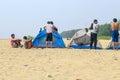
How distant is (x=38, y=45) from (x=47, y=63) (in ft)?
29.1

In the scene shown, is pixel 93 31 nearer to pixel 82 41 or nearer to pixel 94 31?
pixel 94 31

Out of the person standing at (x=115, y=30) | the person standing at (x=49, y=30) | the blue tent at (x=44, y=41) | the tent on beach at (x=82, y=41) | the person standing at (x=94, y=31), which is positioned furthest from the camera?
the blue tent at (x=44, y=41)

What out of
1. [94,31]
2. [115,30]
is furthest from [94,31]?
[115,30]

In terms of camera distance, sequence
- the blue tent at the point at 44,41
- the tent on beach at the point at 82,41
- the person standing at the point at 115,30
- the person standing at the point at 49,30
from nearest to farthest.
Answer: the person standing at the point at 115,30, the person standing at the point at 49,30, the tent on beach at the point at 82,41, the blue tent at the point at 44,41

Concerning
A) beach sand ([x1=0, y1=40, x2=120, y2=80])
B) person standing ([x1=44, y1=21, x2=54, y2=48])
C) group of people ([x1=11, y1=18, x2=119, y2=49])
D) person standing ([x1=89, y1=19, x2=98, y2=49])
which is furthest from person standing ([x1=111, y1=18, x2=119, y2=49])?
beach sand ([x1=0, y1=40, x2=120, y2=80])

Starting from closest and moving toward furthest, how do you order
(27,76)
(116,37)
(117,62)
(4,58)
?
(27,76), (117,62), (4,58), (116,37)

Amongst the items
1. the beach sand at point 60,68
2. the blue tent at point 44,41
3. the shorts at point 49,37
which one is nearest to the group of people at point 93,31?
the shorts at point 49,37

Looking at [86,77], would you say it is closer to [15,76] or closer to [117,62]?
[15,76]

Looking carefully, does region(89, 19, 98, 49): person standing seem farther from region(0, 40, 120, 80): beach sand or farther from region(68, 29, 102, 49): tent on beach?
region(0, 40, 120, 80): beach sand

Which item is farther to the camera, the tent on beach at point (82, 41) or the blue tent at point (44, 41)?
the blue tent at point (44, 41)

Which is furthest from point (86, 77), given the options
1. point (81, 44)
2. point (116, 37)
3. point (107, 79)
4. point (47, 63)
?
point (81, 44)

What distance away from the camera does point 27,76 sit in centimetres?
1166

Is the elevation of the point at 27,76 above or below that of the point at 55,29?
below

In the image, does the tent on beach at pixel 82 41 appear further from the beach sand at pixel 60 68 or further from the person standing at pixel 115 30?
the beach sand at pixel 60 68
